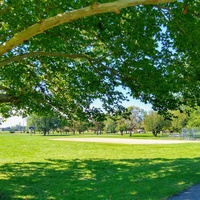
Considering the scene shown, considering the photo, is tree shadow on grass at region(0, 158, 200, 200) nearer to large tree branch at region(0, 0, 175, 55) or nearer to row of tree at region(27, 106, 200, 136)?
A: row of tree at region(27, 106, 200, 136)

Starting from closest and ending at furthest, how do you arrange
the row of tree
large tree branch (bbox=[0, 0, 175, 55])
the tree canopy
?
large tree branch (bbox=[0, 0, 175, 55])
the tree canopy
the row of tree

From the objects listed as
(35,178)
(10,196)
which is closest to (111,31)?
(10,196)

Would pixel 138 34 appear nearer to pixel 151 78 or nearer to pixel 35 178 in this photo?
pixel 151 78

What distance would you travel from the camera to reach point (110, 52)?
10.9 metres

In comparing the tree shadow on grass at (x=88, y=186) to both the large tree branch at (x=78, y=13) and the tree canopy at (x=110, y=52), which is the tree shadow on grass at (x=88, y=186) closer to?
the tree canopy at (x=110, y=52)

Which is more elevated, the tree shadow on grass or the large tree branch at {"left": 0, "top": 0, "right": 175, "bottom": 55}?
the large tree branch at {"left": 0, "top": 0, "right": 175, "bottom": 55}

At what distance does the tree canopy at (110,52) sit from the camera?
8.65 metres

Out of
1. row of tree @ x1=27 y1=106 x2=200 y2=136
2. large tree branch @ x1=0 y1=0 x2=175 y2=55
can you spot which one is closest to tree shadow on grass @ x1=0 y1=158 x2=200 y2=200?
row of tree @ x1=27 y1=106 x2=200 y2=136

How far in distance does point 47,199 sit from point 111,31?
18.2 ft

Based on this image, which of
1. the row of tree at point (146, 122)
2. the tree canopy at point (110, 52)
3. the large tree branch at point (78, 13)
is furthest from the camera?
the row of tree at point (146, 122)

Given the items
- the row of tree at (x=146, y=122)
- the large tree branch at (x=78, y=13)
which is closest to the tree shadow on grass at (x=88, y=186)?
the row of tree at (x=146, y=122)

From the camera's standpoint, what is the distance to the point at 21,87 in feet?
40.9

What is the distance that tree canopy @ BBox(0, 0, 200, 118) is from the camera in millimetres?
8648

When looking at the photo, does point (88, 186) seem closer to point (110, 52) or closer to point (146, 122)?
point (110, 52)
